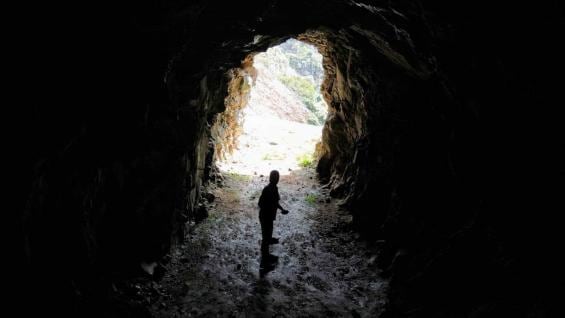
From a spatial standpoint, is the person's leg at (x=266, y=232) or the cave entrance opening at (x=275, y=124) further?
the cave entrance opening at (x=275, y=124)

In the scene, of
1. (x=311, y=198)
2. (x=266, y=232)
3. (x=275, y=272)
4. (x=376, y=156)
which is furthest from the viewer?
(x=311, y=198)

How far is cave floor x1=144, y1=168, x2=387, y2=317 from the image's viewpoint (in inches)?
308

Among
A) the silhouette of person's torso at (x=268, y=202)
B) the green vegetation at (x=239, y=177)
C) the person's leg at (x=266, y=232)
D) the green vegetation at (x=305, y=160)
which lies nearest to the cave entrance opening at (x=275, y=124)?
the green vegetation at (x=305, y=160)

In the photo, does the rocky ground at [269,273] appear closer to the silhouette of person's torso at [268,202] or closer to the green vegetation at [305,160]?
the silhouette of person's torso at [268,202]

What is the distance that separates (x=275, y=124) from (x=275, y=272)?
27.9 meters

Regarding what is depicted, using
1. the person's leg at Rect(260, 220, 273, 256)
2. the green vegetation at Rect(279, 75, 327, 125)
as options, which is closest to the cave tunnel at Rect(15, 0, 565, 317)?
the person's leg at Rect(260, 220, 273, 256)

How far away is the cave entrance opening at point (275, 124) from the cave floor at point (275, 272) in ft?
24.2

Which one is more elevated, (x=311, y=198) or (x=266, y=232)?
(x=311, y=198)

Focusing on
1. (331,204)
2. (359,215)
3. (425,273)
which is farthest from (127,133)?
(331,204)

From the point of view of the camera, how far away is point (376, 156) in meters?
12.1

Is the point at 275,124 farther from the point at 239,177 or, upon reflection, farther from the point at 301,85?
the point at 301,85

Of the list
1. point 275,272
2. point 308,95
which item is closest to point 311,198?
point 275,272

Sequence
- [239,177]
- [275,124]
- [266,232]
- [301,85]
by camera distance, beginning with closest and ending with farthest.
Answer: [266,232]
[239,177]
[275,124]
[301,85]

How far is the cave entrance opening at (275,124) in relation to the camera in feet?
72.6
